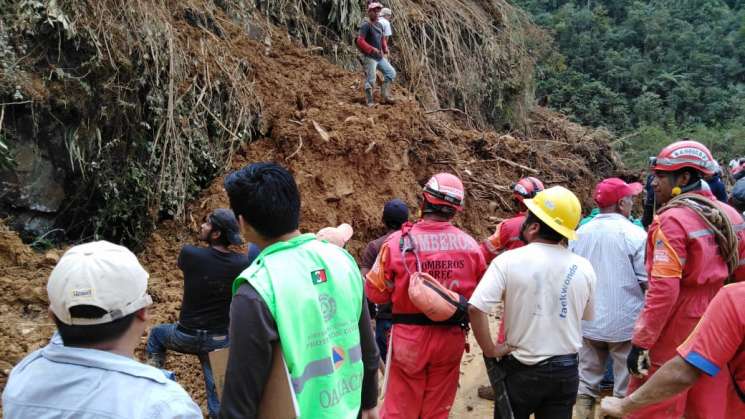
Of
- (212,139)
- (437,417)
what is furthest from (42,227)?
(437,417)

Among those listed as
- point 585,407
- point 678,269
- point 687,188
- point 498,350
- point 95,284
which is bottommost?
point 585,407

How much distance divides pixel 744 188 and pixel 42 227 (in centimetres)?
652

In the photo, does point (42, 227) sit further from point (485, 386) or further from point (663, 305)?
point (663, 305)

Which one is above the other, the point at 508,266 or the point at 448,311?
the point at 508,266

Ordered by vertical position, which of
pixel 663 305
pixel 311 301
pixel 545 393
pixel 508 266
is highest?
pixel 311 301

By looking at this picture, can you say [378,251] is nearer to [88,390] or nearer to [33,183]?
[88,390]

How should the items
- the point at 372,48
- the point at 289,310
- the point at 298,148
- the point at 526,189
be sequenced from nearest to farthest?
1. the point at 289,310
2. the point at 526,189
3. the point at 298,148
4. the point at 372,48

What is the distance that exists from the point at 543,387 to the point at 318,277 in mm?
1740

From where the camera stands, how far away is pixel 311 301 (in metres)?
1.95

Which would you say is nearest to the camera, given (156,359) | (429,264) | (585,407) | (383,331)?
(429,264)

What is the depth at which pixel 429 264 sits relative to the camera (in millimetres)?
3418

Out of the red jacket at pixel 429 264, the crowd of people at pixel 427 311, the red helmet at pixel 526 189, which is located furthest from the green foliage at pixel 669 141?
the red jacket at pixel 429 264

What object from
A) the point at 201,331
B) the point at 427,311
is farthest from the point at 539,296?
the point at 201,331

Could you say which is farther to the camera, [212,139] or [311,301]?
[212,139]
